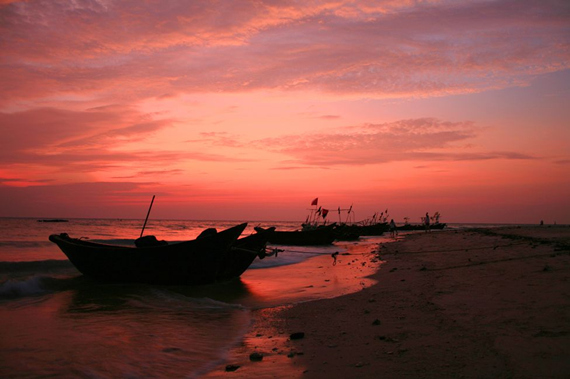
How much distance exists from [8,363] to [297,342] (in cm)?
432

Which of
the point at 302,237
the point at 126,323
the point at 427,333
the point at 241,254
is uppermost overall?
the point at 241,254

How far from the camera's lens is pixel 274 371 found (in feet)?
16.3

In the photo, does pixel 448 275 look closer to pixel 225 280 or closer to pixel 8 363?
pixel 225 280

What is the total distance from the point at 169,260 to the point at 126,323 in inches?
201

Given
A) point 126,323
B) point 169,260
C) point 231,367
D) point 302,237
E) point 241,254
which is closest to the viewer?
point 231,367

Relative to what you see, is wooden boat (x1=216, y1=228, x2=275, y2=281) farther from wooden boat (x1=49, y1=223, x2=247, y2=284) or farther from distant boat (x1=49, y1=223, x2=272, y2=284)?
wooden boat (x1=49, y1=223, x2=247, y2=284)

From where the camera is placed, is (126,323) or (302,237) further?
(302,237)

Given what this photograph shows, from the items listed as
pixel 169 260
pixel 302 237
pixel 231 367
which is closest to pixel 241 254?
pixel 169 260

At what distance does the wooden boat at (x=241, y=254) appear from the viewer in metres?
14.4

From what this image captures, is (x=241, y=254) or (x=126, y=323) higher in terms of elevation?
(x=241, y=254)

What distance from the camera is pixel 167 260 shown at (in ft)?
43.2

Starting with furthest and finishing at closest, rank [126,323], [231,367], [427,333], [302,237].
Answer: [302,237] < [126,323] < [427,333] < [231,367]

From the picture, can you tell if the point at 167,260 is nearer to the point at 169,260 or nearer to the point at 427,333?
the point at 169,260

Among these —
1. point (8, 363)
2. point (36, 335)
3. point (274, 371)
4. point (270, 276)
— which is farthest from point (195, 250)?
point (274, 371)
